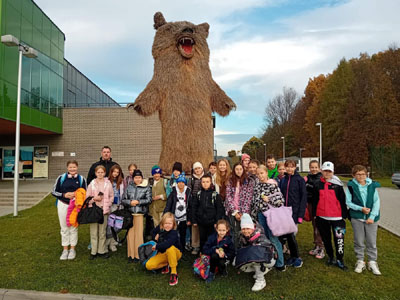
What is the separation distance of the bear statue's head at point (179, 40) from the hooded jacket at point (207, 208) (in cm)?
336

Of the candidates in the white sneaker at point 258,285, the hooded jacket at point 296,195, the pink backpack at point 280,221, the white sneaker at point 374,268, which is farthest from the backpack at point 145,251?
the white sneaker at point 374,268

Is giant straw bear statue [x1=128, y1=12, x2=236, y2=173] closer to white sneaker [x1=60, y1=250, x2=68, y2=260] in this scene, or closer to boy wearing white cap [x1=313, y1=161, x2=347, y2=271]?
white sneaker [x1=60, y1=250, x2=68, y2=260]

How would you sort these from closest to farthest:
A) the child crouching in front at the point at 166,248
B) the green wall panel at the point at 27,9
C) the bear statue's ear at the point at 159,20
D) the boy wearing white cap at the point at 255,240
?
the boy wearing white cap at the point at 255,240 < the child crouching in front at the point at 166,248 < the bear statue's ear at the point at 159,20 < the green wall panel at the point at 27,9

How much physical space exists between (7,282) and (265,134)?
43687mm

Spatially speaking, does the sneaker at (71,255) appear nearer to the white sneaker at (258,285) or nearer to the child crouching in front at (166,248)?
the child crouching in front at (166,248)

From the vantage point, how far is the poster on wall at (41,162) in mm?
17438

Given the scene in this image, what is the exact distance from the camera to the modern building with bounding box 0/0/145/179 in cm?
1295

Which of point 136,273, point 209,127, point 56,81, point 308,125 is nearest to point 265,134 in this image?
point 308,125

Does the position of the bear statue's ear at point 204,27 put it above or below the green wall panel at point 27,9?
below

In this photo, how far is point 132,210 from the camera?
176 inches

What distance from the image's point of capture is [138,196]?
4.50 metres

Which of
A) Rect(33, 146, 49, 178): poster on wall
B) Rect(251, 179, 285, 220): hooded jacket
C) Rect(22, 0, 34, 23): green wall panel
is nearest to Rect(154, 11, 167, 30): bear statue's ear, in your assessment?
Rect(251, 179, 285, 220): hooded jacket

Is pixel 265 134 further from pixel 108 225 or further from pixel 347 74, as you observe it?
pixel 108 225

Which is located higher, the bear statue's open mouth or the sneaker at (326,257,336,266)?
the bear statue's open mouth
